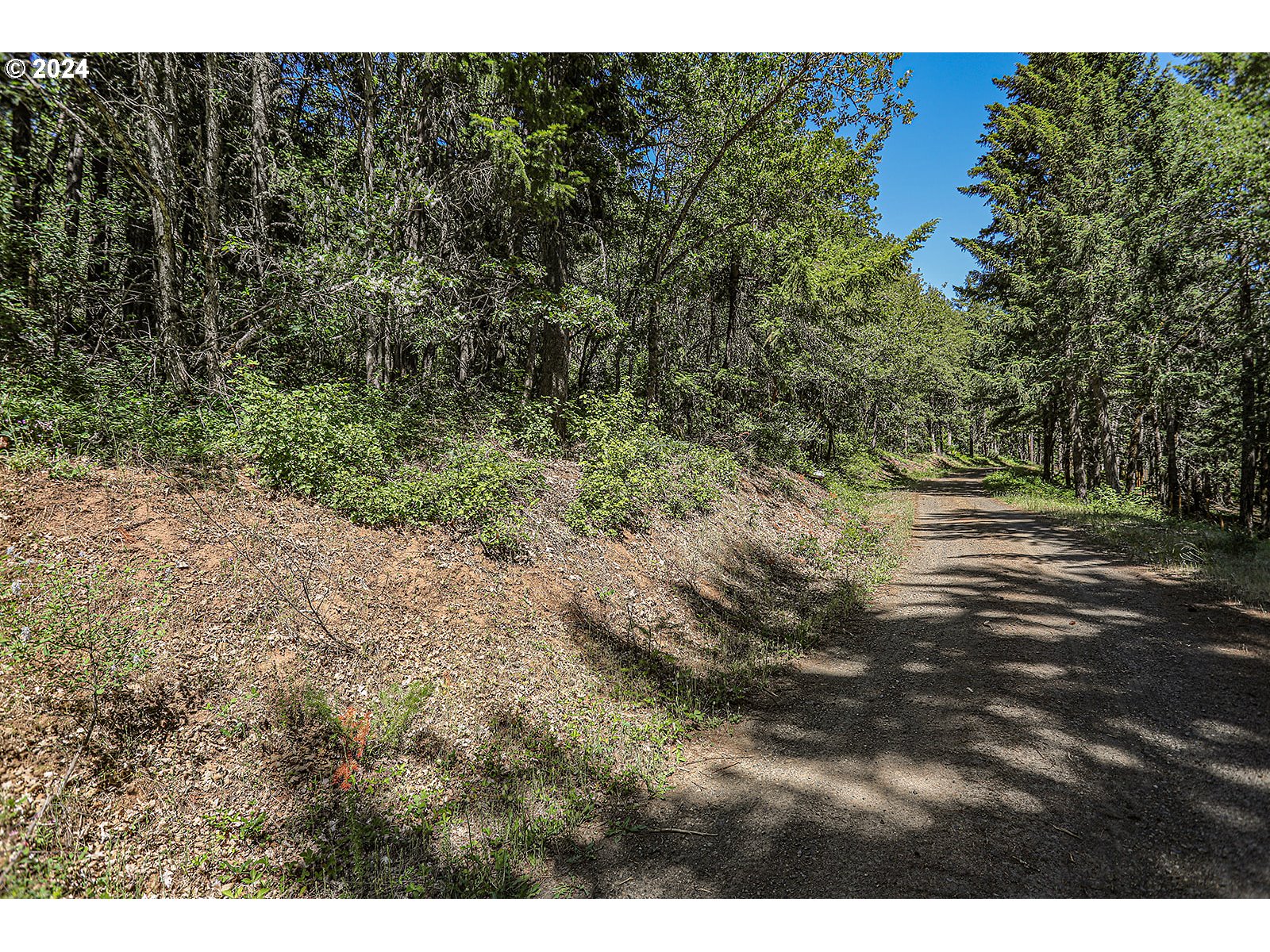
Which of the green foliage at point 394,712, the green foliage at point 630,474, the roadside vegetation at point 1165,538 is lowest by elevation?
the green foliage at point 394,712

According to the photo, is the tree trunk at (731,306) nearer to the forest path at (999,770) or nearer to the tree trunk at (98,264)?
the forest path at (999,770)

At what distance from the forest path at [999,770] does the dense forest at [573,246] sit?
4.89 meters

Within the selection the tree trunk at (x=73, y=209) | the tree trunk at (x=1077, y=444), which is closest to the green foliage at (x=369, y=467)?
the tree trunk at (x=73, y=209)

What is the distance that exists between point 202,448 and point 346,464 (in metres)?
1.58

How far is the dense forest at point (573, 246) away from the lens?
6285 millimetres

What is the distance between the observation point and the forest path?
10.3 feet

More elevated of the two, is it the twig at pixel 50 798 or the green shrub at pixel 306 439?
the green shrub at pixel 306 439

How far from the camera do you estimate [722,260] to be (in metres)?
14.6

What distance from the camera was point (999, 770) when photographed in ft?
13.8

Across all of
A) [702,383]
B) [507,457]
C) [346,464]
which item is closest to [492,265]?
[507,457]

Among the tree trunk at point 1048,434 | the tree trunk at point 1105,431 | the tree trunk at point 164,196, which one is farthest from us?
the tree trunk at point 1048,434

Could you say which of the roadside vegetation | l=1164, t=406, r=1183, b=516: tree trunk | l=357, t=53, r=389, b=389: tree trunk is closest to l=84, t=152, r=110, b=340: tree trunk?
l=357, t=53, r=389, b=389: tree trunk

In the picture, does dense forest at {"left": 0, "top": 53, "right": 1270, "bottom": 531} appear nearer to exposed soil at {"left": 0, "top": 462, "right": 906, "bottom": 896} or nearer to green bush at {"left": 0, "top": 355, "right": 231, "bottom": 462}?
green bush at {"left": 0, "top": 355, "right": 231, "bottom": 462}

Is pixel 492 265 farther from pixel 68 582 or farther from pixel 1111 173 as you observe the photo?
pixel 1111 173
